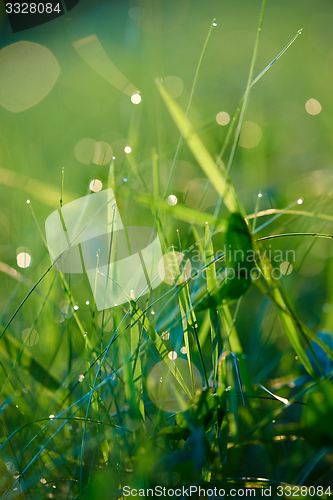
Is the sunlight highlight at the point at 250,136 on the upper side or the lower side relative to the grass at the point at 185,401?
upper

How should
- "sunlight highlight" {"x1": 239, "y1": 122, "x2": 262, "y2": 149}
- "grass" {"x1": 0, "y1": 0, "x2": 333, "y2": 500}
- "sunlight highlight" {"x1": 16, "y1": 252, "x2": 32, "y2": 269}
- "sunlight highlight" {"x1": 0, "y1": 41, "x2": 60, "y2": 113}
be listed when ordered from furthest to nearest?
"sunlight highlight" {"x1": 0, "y1": 41, "x2": 60, "y2": 113}, "sunlight highlight" {"x1": 239, "y1": 122, "x2": 262, "y2": 149}, "sunlight highlight" {"x1": 16, "y1": 252, "x2": 32, "y2": 269}, "grass" {"x1": 0, "y1": 0, "x2": 333, "y2": 500}

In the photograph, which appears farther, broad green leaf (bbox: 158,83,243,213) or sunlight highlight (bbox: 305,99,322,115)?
sunlight highlight (bbox: 305,99,322,115)

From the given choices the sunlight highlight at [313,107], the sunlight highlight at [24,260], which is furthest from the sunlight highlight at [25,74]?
the sunlight highlight at [313,107]

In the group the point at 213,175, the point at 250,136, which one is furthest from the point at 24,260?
the point at 250,136

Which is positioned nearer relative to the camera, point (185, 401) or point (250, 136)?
point (185, 401)

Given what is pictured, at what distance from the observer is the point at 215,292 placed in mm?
348

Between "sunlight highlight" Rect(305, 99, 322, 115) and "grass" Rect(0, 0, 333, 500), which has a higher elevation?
"sunlight highlight" Rect(305, 99, 322, 115)

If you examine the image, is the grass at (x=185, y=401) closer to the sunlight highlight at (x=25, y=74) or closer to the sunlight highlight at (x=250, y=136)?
the sunlight highlight at (x=250, y=136)

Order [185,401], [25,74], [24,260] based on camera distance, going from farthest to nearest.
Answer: [25,74]
[24,260]
[185,401]

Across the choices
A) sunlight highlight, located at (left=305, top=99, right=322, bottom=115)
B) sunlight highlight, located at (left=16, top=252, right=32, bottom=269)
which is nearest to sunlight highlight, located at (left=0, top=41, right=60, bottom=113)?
sunlight highlight, located at (left=16, top=252, right=32, bottom=269)

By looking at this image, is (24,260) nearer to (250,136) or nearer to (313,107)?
(250,136)

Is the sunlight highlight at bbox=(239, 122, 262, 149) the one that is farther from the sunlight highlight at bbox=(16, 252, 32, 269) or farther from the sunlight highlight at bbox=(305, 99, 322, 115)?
the sunlight highlight at bbox=(16, 252, 32, 269)

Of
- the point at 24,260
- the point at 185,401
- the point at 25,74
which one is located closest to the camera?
the point at 185,401

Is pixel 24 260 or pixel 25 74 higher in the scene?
pixel 25 74
